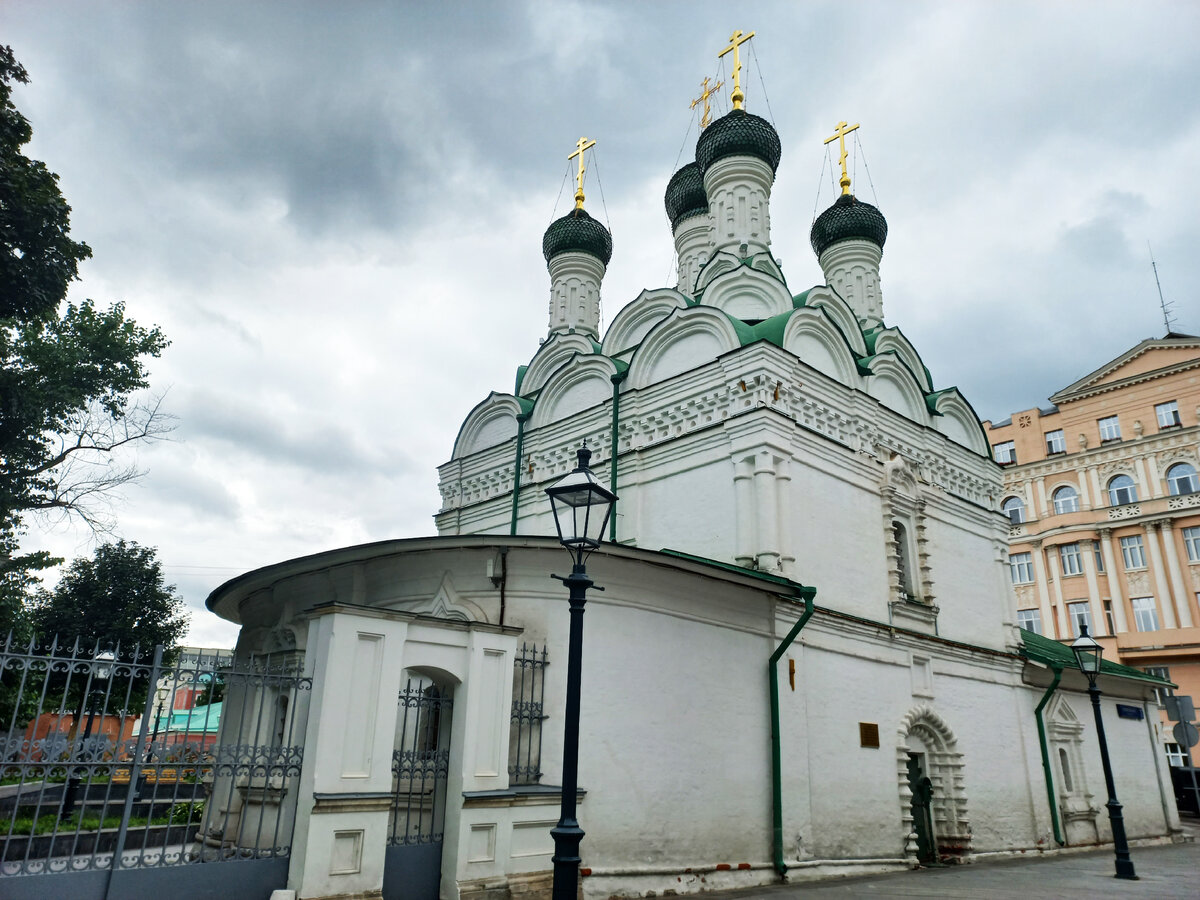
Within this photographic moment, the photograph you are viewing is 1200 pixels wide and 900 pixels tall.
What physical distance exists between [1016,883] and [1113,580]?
800 inches

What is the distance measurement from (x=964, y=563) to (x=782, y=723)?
247 inches

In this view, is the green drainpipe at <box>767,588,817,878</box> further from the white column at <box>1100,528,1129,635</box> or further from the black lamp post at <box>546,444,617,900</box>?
the white column at <box>1100,528,1129,635</box>

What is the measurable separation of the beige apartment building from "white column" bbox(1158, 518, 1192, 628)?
29 millimetres

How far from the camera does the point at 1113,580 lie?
2623 cm

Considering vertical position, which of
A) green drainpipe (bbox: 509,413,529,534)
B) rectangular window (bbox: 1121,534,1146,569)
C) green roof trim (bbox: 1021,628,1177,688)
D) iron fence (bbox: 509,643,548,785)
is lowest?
iron fence (bbox: 509,643,548,785)

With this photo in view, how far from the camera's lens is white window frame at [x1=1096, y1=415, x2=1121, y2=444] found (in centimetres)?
2755

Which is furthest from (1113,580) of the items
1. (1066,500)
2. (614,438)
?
(614,438)

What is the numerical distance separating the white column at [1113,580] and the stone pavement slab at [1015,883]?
15.3m

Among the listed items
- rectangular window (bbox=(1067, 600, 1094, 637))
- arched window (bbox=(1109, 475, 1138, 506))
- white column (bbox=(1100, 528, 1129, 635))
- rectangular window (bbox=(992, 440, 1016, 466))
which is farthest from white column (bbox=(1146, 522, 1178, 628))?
rectangular window (bbox=(992, 440, 1016, 466))

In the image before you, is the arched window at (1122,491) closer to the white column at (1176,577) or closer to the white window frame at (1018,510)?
the white column at (1176,577)

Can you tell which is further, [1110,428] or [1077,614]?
[1110,428]

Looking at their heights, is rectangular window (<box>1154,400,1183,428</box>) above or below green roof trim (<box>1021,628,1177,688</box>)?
above

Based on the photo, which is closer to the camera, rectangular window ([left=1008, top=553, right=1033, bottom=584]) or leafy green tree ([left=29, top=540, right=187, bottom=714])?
leafy green tree ([left=29, top=540, right=187, bottom=714])

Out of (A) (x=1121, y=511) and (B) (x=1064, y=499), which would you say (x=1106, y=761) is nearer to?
(A) (x=1121, y=511)
